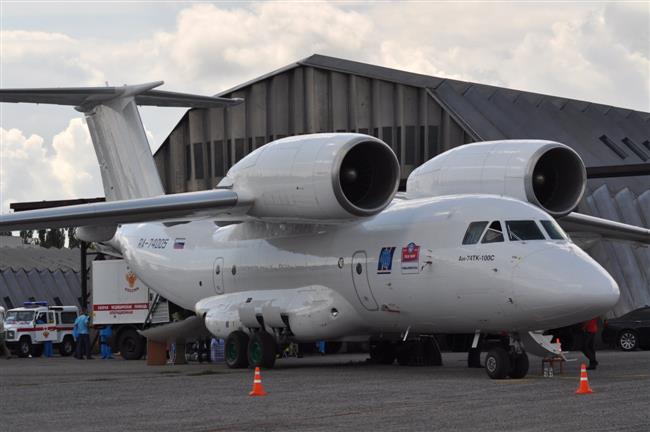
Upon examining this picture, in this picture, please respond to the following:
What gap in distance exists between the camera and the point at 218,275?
24453 millimetres

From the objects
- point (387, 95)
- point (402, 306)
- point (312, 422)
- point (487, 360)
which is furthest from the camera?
point (387, 95)

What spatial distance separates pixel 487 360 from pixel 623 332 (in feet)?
51.9

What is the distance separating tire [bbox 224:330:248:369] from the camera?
22688mm

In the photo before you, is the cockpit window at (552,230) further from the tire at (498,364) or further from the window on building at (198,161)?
the window on building at (198,161)

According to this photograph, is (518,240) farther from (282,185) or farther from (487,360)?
(282,185)

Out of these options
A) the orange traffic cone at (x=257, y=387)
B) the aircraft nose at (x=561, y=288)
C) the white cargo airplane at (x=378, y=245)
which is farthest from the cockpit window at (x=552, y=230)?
the orange traffic cone at (x=257, y=387)

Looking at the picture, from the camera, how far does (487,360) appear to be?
18016mm

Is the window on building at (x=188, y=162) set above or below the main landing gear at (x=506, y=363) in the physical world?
above

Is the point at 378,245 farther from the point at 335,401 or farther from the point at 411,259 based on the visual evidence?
the point at 335,401

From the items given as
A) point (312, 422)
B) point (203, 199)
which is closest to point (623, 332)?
point (203, 199)

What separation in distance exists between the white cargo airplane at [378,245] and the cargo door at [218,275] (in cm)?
4

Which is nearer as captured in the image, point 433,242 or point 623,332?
point 433,242

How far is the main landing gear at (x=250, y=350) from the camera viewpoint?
22172 millimetres

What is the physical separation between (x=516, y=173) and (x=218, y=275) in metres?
7.13
